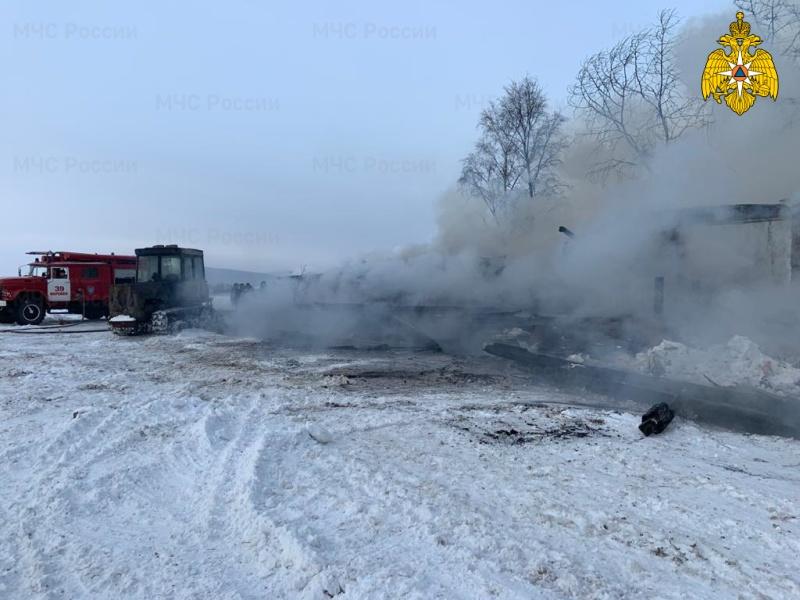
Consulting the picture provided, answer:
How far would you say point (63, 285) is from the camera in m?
18.7

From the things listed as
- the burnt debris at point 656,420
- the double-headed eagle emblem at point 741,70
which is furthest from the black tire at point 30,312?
the double-headed eagle emblem at point 741,70

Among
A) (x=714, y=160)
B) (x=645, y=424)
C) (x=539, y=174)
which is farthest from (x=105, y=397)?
(x=539, y=174)

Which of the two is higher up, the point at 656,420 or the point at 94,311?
the point at 94,311

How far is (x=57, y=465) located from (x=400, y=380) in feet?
16.1

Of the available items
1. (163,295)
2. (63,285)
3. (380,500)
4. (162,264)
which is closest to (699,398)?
(380,500)

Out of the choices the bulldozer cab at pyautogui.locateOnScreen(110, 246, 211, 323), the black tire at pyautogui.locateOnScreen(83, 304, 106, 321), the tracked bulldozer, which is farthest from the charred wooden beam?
the black tire at pyautogui.locateOnScreen(83, 304, 106, 321)

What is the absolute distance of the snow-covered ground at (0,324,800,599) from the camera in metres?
2.67

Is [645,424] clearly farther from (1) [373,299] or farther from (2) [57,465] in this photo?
(1) [373,299]

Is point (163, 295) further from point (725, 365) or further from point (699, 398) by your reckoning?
point (725, 365)

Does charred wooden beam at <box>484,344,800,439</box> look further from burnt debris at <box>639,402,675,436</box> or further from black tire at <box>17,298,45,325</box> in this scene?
black tire at <box>17,298,45,325</box>

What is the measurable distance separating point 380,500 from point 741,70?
14.3 m

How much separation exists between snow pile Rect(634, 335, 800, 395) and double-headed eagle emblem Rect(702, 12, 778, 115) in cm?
872

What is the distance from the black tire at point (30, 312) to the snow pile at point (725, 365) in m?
19.3

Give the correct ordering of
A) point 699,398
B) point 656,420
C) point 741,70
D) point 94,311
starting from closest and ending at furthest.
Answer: point 656,420, point 699,398, point 741,70, point 94,311
